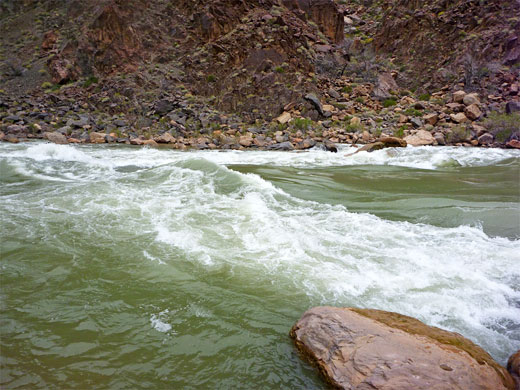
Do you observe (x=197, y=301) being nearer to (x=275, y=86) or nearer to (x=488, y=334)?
(x=488, y=334)

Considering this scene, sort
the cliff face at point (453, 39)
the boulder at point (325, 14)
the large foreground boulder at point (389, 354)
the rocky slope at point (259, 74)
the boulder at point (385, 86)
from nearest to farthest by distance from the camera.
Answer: the large foreground boulder at point (389, 354), the rocky slope at point (259, 74), the cliff face at point (453, 39), the boulder at point (385, 86), the boulder at point (325, 14)

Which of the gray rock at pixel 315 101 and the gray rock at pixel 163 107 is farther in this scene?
the gray rock at pixel 163 107

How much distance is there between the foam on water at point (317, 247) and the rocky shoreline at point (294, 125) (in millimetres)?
7829

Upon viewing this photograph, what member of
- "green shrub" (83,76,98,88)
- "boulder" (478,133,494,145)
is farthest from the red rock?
"boulder" (478,133,494,145)

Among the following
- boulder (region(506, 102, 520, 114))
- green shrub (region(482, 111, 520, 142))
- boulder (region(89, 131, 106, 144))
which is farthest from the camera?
boulder (region(89, 131, 106, 144))

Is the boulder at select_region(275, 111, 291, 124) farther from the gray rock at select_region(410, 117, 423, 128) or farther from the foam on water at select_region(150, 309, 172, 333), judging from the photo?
the foam on water at select_region(150, 309, 172, 333)

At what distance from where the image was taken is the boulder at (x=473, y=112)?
16.1 meters

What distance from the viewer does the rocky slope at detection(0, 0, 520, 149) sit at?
16.9 metres

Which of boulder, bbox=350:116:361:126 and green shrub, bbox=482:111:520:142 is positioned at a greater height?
boulder, bbox=350:116:361:126

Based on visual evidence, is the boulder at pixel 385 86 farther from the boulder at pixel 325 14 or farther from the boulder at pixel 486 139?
the boulder at pixel 486 139

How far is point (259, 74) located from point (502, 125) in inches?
524

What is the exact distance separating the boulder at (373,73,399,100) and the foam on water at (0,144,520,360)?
17474mm

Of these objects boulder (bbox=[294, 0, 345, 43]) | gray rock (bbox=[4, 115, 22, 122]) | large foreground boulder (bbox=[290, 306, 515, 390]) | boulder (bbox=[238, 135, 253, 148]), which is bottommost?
large foreground boulder (bbox=[290, 306, 515, 390])

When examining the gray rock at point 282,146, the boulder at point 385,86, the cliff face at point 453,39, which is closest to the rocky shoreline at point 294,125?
the gray rock at point 282,146
